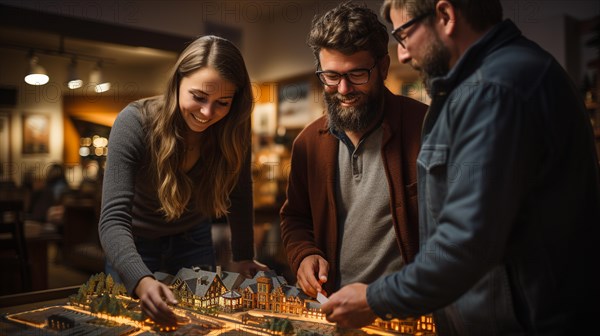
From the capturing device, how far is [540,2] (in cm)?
323

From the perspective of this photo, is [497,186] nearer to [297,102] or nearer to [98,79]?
[98,79]

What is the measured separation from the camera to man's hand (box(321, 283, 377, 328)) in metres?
1.10

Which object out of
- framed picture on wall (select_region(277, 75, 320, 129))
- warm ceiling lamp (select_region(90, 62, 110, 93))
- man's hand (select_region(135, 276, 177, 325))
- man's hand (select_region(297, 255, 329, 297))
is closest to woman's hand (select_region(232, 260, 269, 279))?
man's hand (select_region(297, 255, 329, 297))

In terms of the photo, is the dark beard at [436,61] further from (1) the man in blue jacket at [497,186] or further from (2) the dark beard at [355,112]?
(2) the dark beard at [355,112]

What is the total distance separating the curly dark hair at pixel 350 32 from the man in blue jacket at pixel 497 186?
0.41 meters

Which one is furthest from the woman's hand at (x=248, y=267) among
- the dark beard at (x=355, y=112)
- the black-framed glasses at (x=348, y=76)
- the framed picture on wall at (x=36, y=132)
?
the framed picture on wall at (x=36, y=132)

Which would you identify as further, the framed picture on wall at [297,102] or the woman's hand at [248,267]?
the framed picture on wall at [297,102]

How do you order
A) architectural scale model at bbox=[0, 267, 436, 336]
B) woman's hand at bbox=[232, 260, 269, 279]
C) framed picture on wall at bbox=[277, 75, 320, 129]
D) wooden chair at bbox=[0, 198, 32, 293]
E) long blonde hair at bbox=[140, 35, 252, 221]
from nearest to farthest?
architectural scale model at bbox=[0, 267, 436, 336] → long blonde hair at bbox=[140, 35, 252, 221] → woman's hand at bbox=[232, 260, 269, 279] → wooden chair at bbox=[0, 198, 32, 293] → framed picture on wall at bbox=[277, 75, 320, 129]

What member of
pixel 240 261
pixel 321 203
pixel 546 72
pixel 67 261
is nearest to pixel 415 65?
pixel 546 72

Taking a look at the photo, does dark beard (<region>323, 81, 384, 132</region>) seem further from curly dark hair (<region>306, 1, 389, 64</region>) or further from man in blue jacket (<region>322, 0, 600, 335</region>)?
man in blue jacket (<region>322, 0, 600, 335</region>)

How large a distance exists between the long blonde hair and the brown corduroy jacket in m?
0.22

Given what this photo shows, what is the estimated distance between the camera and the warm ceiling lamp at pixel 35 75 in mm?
2992

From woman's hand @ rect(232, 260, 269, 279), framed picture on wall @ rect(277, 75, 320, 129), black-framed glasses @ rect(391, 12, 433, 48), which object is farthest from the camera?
framed picture on wall @ rect(277, 75, 320, 129)

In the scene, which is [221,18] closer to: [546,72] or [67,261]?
[67,261]
